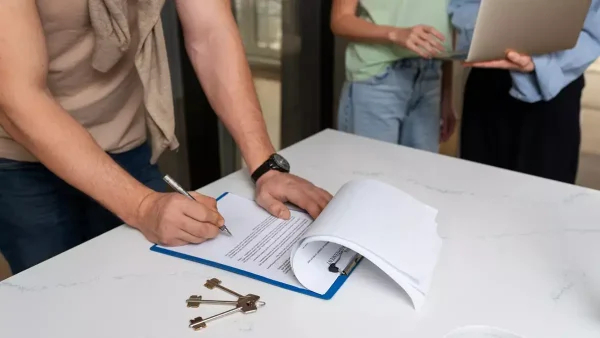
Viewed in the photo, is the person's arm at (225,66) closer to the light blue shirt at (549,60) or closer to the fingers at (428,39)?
the fingers at (428,39)

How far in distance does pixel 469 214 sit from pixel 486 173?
0.19m

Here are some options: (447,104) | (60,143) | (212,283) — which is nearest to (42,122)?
(60,143)

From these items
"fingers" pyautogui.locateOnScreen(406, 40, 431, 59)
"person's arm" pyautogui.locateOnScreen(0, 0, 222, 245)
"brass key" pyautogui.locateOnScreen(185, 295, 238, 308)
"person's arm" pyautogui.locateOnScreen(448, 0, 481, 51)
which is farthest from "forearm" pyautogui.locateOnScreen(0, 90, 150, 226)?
"person's arm" pyautogui.locateOnScreen(448, 0, 481, 51)

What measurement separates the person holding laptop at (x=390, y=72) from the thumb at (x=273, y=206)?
78 centimetres

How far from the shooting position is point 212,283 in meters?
0.80

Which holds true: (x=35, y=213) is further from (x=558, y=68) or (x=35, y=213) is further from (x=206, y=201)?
(x=558, y=68)

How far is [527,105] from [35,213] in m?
1.29

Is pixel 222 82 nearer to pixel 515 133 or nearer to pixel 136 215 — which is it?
pixel 136 215

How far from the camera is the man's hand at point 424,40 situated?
5.16 ft

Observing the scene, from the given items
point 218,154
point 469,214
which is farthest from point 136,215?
point 218,154

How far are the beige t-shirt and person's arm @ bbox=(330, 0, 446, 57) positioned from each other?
70 centimetres

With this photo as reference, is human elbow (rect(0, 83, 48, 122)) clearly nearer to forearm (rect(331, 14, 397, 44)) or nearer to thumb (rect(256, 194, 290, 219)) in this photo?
thumb (rect(256, 194, 290, 219))

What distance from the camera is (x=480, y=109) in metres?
1.77

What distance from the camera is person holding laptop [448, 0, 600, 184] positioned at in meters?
1.57
